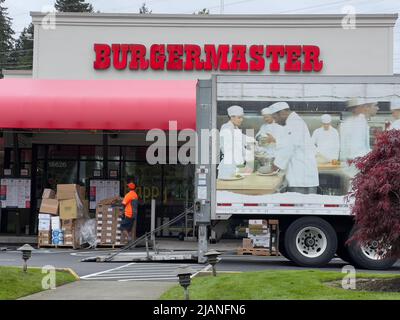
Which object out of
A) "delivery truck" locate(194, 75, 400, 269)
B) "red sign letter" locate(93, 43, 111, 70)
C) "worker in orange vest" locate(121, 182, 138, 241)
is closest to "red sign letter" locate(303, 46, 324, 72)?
"red sign letter" locate(93, 43, 111, 70)

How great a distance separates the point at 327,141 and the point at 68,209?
8764mm

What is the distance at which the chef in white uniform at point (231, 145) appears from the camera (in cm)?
1481

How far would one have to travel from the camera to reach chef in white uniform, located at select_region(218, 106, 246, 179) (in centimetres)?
1481

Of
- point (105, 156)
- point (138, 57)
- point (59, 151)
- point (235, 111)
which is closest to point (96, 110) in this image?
point (105, 156)

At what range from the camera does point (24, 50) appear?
270ft

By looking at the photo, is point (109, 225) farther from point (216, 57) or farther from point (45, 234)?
point (216, 57)

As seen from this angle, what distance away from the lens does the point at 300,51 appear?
2306 centimetres

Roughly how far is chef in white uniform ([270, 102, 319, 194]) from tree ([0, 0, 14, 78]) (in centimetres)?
6879

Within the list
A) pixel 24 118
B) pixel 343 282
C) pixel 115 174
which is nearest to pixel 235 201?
pixel 343 282

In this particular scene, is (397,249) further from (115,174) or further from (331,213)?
(115,174)

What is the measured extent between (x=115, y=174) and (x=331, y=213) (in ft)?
34.3

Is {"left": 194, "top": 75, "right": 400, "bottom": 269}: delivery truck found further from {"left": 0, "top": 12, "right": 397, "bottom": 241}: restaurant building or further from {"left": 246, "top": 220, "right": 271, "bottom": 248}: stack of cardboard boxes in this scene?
{"left": 0, "top": 12, "right": 397, "bottom": 241}: restaurant building

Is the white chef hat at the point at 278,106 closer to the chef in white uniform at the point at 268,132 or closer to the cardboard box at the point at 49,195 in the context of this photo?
the chef in white uniform at the point at 268,132

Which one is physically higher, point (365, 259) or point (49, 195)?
point (49, 195)
